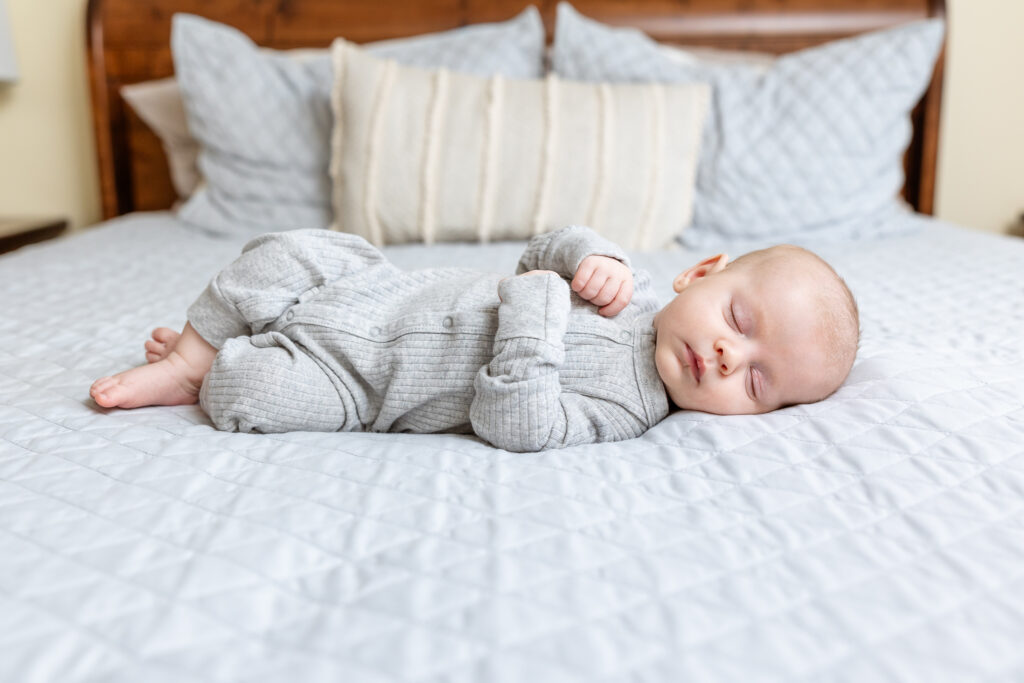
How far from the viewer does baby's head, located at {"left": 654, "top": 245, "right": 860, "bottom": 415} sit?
810mm

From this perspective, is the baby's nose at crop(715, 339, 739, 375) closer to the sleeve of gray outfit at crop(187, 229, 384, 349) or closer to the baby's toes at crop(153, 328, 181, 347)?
the sleeve of gray outfit at crop(187, 229, 384, 349)

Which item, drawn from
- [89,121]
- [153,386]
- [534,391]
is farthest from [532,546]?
[89,121]

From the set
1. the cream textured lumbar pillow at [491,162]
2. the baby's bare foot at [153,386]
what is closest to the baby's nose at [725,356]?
the baby's bare foot at [153,386]

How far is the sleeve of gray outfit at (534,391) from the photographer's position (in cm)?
76

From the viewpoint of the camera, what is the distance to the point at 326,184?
6.16 feet

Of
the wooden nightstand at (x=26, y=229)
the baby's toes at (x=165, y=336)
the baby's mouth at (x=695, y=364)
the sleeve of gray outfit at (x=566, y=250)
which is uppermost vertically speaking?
the sleeve of gray outfit at (x=566, y=250)

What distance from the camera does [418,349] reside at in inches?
33.9

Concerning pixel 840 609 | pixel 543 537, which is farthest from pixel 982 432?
pixel 543 537

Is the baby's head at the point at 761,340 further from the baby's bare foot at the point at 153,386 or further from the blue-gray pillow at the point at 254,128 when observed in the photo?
the blue-gray pillow at the point at 254,128

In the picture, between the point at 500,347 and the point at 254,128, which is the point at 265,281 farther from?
the point at 254,128

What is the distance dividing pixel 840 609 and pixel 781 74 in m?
1.66

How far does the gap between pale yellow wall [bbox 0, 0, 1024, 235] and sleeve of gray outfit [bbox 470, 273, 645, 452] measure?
6.83 ft

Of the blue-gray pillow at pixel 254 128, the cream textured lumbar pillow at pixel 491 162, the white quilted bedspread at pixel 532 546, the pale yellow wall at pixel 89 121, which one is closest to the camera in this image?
the white quilted bedspread at pixel 532 546

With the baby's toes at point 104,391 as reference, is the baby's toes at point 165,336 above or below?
above
